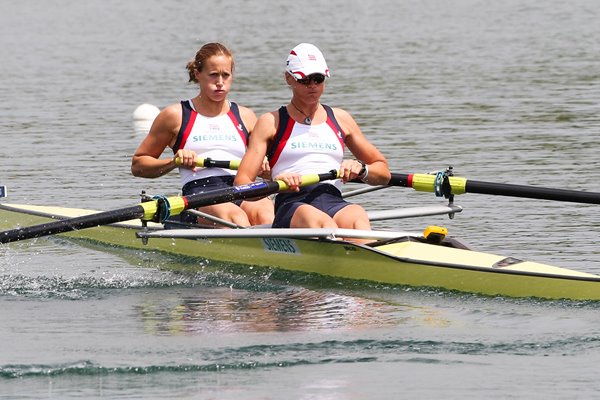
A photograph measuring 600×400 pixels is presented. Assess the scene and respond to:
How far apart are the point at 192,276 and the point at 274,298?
3.74 feet

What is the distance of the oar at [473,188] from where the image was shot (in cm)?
1002

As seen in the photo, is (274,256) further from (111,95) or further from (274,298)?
(111,95)

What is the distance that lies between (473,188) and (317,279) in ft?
4.66

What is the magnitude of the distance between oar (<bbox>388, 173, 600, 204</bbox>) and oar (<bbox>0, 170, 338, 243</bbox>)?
2.80 feet

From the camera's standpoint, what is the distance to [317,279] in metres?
10.1

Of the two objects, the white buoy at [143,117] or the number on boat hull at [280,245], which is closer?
the number on boat hull at [280,245]

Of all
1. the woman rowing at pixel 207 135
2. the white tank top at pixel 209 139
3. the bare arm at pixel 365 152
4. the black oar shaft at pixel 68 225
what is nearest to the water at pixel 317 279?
the black oar shaft at pixel 68 225

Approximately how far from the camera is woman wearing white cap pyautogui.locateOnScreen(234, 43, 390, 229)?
1003cm

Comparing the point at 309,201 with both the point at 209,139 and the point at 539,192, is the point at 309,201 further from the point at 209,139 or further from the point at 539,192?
the point at 539,192

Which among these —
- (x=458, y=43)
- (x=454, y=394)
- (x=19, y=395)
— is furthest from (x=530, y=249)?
(x=458, y=43)

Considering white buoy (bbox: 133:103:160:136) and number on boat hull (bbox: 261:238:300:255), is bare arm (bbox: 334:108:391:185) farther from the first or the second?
white buoy (bbox: 133:103:160:136)

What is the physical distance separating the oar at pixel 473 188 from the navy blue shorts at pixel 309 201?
515 mm

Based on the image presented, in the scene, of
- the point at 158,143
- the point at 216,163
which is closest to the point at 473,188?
the point at 216,163

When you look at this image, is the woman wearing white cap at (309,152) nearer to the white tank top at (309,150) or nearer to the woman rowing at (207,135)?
the white tank top at (309,150)
